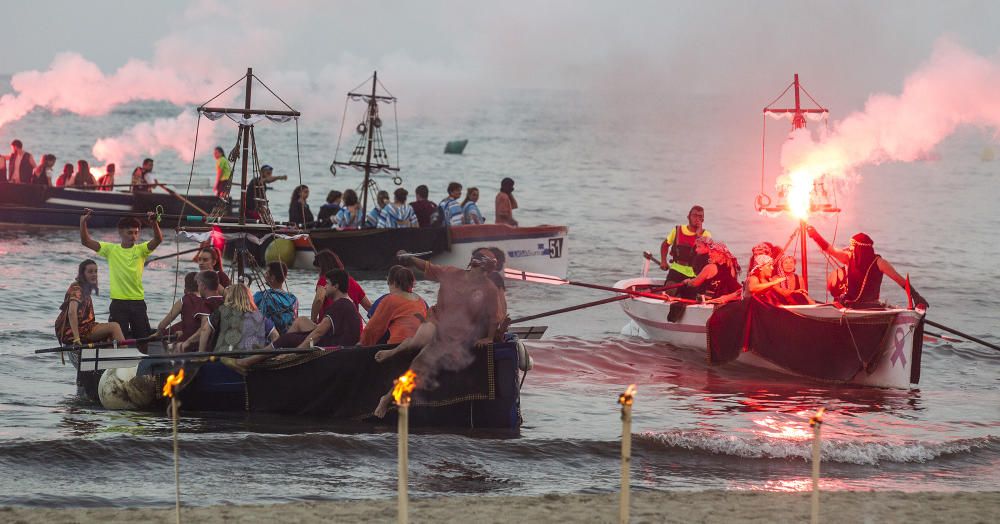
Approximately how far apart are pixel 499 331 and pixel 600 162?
75.3 meters

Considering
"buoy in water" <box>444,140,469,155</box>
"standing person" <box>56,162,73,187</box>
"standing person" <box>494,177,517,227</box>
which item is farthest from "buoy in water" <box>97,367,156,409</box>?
"buoy in water" <box>444,140,469,155</box>

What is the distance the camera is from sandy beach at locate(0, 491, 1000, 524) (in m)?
9.39

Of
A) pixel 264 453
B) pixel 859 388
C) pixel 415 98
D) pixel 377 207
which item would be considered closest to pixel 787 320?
pixel 859 388

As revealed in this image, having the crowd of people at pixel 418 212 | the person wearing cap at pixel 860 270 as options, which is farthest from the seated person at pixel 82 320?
the crowd of people at pixel 418 212

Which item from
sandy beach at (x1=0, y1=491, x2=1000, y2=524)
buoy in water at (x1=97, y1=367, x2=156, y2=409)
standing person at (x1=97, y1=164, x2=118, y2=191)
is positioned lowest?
sandy beach at (x1=0, y1=491, x2=1000, y2=524)

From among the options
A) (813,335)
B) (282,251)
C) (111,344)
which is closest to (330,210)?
(282,251)

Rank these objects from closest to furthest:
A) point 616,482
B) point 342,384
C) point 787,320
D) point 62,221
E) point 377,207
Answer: point 616,482
point 342,384
point 787,320
point 377,207
point 62,221

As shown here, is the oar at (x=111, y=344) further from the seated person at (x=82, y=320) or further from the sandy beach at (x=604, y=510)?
the sandy beach at (x=604, y=510)

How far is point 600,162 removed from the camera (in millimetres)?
86375

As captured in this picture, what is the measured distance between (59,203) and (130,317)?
18.4 m

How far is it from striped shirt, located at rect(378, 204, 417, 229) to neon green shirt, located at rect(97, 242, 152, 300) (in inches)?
472

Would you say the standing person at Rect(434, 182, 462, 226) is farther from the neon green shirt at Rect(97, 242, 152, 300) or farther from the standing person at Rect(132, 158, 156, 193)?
the neon green shirt at Rect(97, 242, 152, 300)

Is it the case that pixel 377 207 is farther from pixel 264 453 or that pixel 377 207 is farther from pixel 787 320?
pixel 264 453

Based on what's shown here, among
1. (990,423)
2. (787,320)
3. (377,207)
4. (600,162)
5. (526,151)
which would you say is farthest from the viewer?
(526,151)
